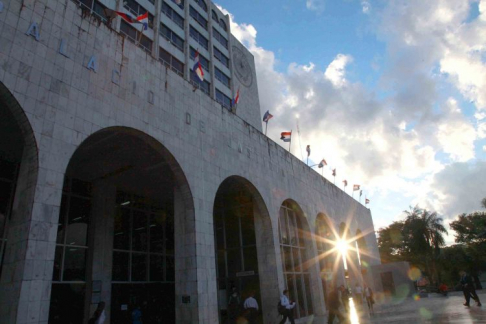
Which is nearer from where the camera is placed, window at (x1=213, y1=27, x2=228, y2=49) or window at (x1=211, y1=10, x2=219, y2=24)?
window at (x1=213, y1=27, x2=228, y2=49)

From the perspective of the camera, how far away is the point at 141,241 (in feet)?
61.5

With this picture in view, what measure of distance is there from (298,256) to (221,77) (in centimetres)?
2377

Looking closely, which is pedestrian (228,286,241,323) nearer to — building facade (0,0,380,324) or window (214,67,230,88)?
building facade (0,0,380,324)

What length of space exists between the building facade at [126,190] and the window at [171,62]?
16.1 feet

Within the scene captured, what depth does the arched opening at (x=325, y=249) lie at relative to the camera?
2577 cm

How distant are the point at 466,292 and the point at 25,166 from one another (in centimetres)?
2104

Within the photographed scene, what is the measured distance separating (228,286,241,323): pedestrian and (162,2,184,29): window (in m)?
27.5

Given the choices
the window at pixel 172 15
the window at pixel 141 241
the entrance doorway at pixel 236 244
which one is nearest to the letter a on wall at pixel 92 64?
the window at pixel 141 241

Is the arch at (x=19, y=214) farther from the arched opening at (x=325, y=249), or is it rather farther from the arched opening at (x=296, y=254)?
the arched opening at (x=325, y=249)

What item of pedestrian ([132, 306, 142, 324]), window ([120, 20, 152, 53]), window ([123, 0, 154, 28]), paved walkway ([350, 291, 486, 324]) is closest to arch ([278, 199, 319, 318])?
paved walkway ([350, 291, 486, 324])

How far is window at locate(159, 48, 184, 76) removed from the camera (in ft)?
102

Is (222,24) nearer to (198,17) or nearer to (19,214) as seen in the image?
(198,17)

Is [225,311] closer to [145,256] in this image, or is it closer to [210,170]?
[145,256]

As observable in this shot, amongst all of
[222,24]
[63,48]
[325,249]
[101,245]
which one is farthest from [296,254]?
[222,24]
